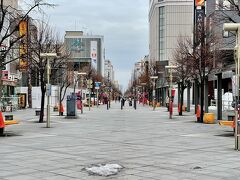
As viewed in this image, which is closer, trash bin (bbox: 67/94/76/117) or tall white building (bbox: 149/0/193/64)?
trash bin (bbox: 67/94/76/117)

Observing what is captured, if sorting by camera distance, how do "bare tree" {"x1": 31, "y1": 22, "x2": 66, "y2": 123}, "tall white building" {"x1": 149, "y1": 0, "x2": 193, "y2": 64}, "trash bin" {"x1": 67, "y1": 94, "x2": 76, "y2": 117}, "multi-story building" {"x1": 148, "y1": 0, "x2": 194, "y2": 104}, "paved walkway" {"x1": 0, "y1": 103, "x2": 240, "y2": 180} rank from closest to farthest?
"paved walkway" {"x1": 0, "y1": 103, "x2": 240, "y2": 180}
"bare tree" {"x1": 31, "y1": 22, "x2": 66, "y2": 123}
"trash bin" {"x1": 67, "y1": 94, "x2": 76, "y2": 117}
"multi-story building" {"x1": 148, "y1": 0, "x2": 194, "y2": 104}
"tall white building" {"x1": 149, "y1": 0, "x2": 193, "y2": 64}

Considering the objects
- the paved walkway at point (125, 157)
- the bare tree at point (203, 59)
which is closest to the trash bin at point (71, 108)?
the bare tree at point (203, 59)

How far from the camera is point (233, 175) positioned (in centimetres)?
955

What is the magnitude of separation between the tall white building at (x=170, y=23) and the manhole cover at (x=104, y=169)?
108493mm

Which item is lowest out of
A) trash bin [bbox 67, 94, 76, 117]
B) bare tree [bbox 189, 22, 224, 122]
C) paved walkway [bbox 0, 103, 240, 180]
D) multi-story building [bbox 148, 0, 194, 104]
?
paved walkway [bbox 0, 103, 240, 180]

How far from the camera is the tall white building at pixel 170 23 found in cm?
12012

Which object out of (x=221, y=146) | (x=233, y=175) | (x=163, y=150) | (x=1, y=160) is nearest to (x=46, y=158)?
(x=1, y=160)

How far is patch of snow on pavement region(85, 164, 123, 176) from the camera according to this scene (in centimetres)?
977

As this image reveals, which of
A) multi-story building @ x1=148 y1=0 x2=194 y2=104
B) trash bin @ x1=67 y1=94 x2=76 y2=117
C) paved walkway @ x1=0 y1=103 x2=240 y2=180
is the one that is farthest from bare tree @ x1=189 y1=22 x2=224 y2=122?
multi-story building @ x1=148 y1=0 x2=194 y2=104

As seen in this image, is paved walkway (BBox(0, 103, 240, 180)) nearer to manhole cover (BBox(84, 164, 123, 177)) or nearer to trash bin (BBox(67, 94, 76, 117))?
manhole cover (BBox(84, 164, 123, 177))

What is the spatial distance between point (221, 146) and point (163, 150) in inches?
Result: 92.0

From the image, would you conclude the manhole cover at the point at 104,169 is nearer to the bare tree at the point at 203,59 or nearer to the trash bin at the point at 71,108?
the bare tree at the point at 203,59

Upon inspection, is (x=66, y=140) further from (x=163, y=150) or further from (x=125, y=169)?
(x=125, y=169)

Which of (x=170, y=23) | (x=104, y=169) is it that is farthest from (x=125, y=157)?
(x=170, y=23)
